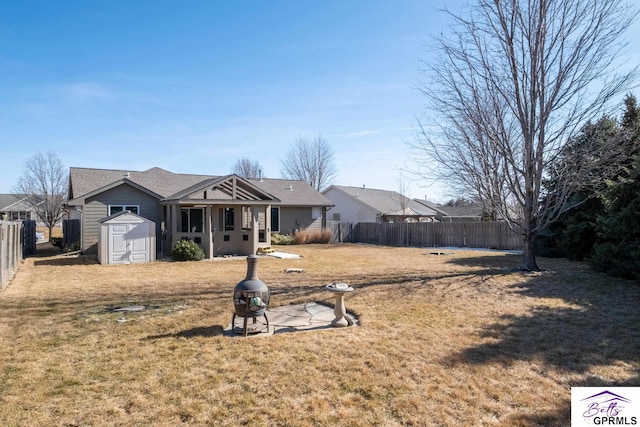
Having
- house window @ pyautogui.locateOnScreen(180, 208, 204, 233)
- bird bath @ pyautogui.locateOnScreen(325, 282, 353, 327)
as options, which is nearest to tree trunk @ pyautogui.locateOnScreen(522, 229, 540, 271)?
bird bath @ pyautogui.locateOnScreen(325, 282, 353, 327)

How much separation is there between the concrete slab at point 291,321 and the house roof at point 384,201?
2299cm

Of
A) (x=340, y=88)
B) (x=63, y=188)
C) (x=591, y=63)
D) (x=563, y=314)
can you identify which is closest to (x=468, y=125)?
(x=591, y=63)

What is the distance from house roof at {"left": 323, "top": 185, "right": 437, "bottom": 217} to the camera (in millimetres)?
30591

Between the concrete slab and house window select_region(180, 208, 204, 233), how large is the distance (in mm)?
11664

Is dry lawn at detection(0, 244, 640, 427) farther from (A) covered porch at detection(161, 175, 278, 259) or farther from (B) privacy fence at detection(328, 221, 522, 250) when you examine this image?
(B) privacy fence at detection(328, 221, 522, 250)

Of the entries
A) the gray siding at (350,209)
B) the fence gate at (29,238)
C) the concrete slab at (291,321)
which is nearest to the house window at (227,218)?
the fence gate at (29,238)

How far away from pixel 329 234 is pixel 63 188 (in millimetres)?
20052

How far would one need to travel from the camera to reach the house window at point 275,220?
2414 cm

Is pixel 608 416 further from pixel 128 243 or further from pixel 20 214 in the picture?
pixel 20 214

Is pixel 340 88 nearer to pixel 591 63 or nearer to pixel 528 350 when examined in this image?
pixel 591 63

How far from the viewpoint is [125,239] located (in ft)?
45.4

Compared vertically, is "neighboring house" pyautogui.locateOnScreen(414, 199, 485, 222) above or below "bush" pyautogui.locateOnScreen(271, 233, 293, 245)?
above

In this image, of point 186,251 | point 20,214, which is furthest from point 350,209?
→ point 20,214

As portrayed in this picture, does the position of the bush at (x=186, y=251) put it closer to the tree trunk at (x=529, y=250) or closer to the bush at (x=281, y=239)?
the bush at (x=281, y=239)
